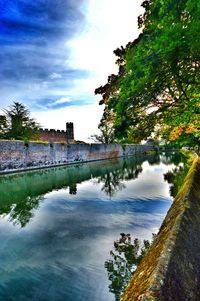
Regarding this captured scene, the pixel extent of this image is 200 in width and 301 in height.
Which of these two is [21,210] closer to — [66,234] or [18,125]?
[66,234]

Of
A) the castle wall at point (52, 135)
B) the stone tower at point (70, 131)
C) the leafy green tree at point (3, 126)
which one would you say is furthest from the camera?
the stone tower at point (70, 131)

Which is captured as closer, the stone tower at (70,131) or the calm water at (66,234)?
the calm water at (66,234)

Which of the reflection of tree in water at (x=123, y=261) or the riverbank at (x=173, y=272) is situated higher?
the riverbank at (x=173, y=272)

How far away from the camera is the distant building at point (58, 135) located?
40281 mm

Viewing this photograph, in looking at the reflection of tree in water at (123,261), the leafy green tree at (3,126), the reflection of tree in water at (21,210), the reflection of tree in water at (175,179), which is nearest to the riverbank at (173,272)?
the reflection of tree in water at (123,261)

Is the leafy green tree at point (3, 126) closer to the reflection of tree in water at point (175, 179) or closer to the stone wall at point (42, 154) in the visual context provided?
the stone wall at point (42, 154)

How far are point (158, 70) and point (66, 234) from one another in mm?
4586

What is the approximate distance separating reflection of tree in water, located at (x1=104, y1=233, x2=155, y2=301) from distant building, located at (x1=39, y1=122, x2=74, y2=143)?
34.3 meters

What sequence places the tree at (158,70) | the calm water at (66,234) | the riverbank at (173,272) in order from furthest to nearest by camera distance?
the tree at (158,70) < the calm water at (66,234) < the riverbank at (173,272)

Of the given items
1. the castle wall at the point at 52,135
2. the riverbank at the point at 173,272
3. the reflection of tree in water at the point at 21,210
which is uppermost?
the castle wall at the point at 52,135

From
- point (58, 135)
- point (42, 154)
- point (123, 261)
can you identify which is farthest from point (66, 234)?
point (58, 135)

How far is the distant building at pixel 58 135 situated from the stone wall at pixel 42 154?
728 cm

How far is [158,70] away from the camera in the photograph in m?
5.57

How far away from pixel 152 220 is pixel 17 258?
13.4ft
